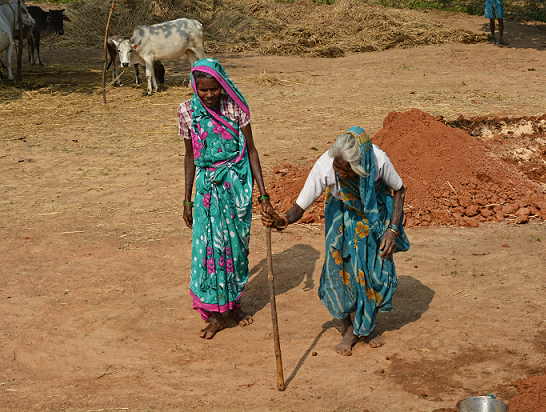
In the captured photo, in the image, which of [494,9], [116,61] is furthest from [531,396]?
[494,9]

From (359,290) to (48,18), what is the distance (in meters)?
13.8

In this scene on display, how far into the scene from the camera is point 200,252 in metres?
3.97

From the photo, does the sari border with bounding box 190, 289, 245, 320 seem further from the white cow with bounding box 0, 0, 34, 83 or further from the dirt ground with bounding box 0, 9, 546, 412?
the white cow with bounding box 0, 0, 34, 83

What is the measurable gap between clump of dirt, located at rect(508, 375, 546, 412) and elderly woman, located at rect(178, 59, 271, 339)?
1.80 meters

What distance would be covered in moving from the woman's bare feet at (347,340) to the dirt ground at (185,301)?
0.05 m

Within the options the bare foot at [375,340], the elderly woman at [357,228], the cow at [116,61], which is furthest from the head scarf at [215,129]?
the cow at [116,61]

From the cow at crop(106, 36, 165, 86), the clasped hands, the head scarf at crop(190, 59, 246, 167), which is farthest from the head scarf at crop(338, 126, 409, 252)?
the cow at crop(106, 36, 165, 86)

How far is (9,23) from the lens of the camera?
1273cm

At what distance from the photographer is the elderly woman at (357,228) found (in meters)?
3.47

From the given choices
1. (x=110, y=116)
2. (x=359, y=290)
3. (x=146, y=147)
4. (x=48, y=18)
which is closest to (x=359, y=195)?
(x=359, y=290)

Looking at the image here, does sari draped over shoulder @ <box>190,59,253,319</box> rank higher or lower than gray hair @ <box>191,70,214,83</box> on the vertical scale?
lower

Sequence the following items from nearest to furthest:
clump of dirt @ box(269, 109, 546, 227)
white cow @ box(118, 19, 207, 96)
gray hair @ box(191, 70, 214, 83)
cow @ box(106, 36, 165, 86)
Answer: gray hair @ box(191, 70, 214, 83)
clump of dirt @ box(269, 109, 546, 227)
white cow @ box(118, 19, 207, 96)
cow @ box(106, 36, 165, 86)

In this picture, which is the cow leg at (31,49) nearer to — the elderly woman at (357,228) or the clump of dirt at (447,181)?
the clump of dirt at (447,181)

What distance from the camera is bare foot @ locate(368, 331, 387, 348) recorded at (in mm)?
3844
